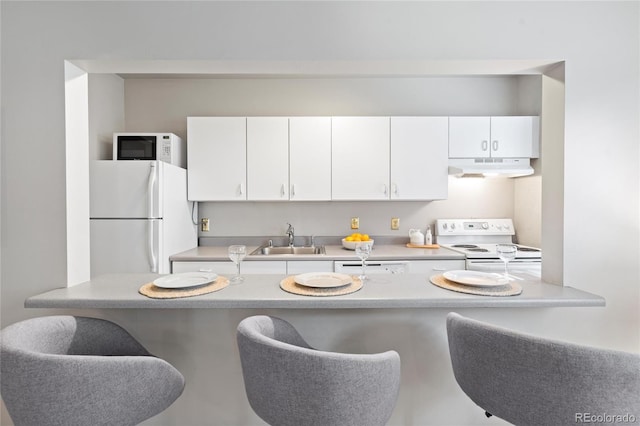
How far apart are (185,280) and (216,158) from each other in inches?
68.6

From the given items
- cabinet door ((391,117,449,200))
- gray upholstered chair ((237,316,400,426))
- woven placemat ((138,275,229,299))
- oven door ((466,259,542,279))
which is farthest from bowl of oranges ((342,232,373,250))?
gray upholstered chair ((237,316,400,426))

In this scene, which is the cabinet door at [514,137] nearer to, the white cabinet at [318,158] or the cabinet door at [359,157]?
the white cabinet at [318,158]

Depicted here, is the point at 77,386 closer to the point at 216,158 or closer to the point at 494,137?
the point at 216,158

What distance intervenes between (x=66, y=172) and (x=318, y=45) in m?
1.35

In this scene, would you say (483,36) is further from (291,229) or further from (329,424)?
(291,229)

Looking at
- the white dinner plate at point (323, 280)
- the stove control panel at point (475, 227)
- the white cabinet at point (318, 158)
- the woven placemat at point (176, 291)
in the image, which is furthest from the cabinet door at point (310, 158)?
the woven placemat at point (176, 291)

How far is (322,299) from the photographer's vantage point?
126cm

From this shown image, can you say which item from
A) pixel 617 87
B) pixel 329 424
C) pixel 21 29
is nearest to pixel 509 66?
pixel 617 87

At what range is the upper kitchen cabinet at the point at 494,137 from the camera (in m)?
3.00

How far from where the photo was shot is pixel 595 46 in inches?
59.1

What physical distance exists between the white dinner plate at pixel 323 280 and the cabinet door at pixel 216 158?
1.69 m

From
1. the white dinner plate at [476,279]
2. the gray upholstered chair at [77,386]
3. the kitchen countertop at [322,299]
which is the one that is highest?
the white dinner plate at [476,279]

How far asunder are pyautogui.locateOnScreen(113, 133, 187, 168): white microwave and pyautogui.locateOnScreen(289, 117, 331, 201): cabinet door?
1.07 m

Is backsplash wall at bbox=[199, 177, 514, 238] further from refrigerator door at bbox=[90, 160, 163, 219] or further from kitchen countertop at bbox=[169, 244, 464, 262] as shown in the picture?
refrigerator door at bbox=[90, 160, 163, 219]
